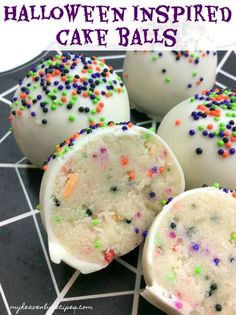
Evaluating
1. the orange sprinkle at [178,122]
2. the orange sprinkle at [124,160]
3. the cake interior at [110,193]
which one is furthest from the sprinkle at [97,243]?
the orange sprinkle at [178,122]

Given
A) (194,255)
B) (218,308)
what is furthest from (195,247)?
(218,308)

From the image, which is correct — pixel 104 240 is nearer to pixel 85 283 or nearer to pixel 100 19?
pixel 85 283

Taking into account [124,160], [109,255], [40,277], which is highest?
→ [124,160]

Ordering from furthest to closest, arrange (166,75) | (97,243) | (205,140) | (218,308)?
(166,75)
(205,140)
(97,243)
(218,308)

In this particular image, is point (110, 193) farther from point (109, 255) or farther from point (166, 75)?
point (166, 75)

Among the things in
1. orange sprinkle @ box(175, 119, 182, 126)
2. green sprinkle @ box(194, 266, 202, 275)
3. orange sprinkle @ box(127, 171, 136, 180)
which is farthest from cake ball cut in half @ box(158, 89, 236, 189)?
green sprinkle @ box(194, 266, 202, 275)

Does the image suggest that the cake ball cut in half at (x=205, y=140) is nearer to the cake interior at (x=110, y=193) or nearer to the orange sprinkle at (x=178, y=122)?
the orange sprinkle at (x=178, y=122)
